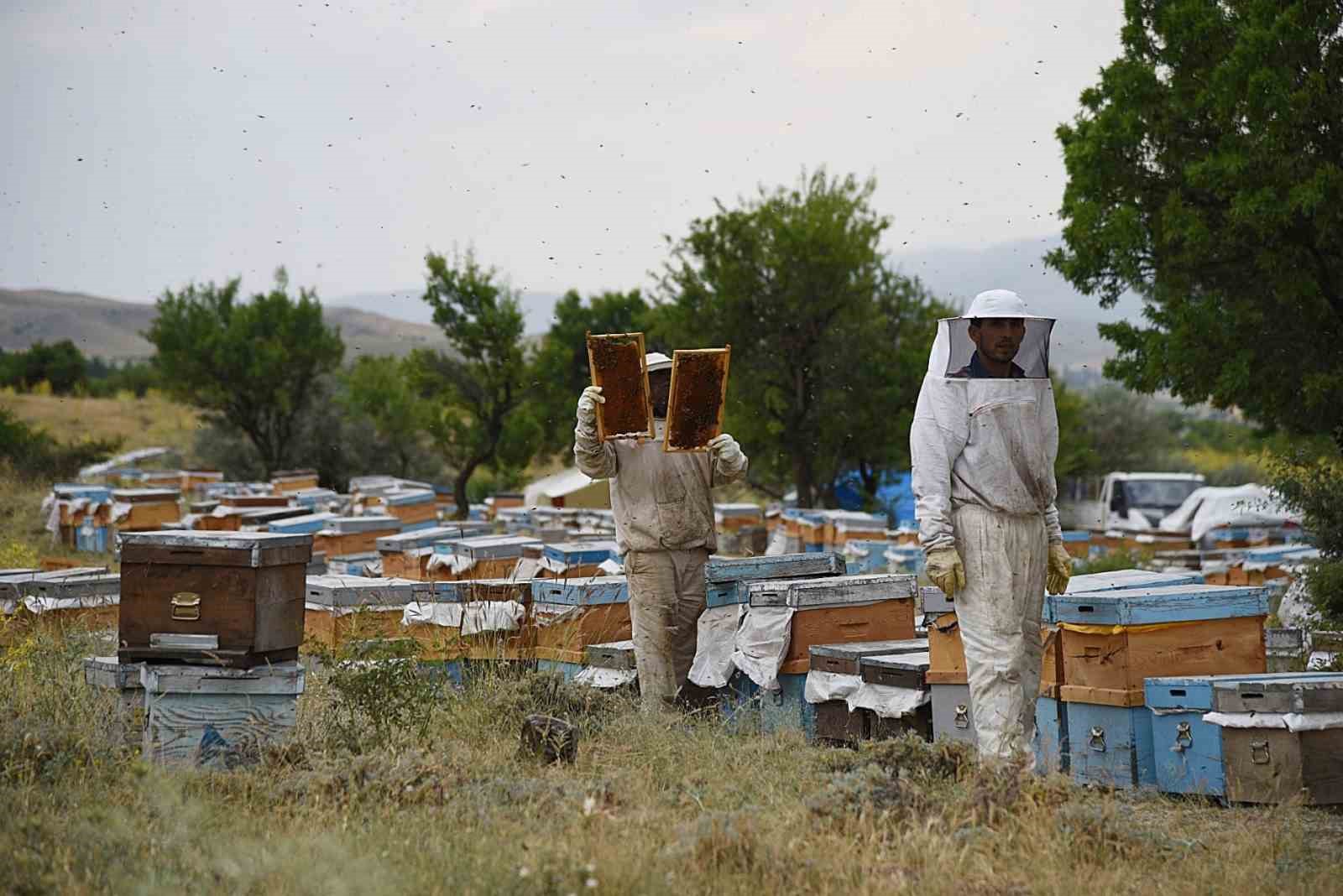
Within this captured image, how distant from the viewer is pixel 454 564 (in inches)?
384

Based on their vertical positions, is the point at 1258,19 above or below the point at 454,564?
above

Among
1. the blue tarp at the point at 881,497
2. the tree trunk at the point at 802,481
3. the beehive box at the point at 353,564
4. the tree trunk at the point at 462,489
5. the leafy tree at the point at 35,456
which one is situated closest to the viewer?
the beehive box at the point at 353,564

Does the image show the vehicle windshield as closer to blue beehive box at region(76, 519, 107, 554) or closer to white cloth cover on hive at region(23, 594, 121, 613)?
blue beehive box at region(76, 519, 107, 554)

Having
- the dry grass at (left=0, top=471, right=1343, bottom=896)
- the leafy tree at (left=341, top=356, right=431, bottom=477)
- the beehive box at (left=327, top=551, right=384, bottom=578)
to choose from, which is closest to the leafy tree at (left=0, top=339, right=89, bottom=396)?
the leafy tree at (left=341, top=356, right=431, bottom=477)

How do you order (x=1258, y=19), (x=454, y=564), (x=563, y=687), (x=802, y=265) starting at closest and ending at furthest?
(x=563, y=687)
(x=454, y=564)
(x=1258, y=19)
(x=802, y=265)

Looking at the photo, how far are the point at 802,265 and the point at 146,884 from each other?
22.0 m

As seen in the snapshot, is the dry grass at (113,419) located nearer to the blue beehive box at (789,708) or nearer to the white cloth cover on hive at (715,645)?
the white cloth cover on hive at (715,645)

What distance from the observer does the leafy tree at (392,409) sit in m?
A: 36.2

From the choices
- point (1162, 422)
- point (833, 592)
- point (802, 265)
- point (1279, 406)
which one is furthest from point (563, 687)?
point (1162, 422)

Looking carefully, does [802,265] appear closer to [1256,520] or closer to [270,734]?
[1256,520]

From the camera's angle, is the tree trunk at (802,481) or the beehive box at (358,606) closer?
the beehive box at (358,606)

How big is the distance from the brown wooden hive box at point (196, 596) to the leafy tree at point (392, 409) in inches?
1092

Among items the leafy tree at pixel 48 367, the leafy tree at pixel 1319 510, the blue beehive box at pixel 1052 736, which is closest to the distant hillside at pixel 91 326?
the leafy tree at pixel 48 367

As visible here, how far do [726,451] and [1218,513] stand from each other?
710 inches
